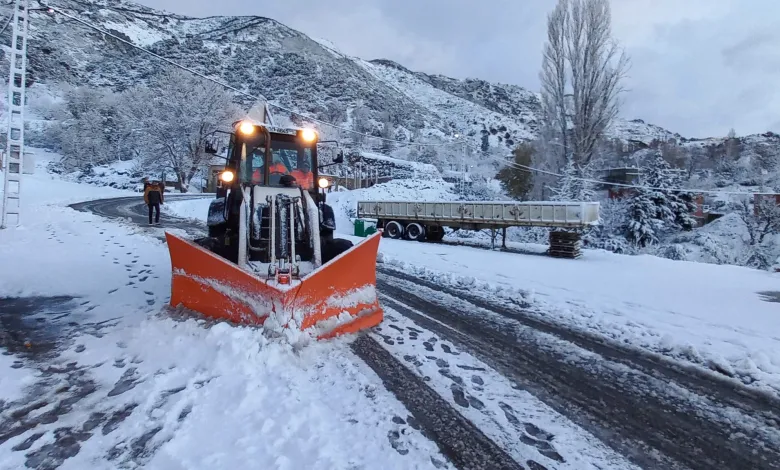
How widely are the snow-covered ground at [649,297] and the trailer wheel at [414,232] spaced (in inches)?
157

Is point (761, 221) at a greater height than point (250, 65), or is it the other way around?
point (250, 65)

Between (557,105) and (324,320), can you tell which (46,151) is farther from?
(324,320)

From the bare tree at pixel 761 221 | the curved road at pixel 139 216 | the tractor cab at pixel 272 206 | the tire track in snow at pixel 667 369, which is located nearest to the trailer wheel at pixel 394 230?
the curved road at pixel 139 216

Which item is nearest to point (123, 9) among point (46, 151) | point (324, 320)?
point (46, 151)

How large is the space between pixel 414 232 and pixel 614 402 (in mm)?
14005

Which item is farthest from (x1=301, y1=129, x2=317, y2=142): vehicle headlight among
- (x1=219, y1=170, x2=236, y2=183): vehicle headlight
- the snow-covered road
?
the snow-covered road

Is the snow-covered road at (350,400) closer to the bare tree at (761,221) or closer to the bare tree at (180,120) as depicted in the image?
the bare tree at (761,221)

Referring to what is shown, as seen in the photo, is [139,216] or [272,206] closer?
[272,206]

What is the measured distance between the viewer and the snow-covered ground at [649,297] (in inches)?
181

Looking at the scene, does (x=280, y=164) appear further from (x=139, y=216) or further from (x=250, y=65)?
(x=250, y=65)

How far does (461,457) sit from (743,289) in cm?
858

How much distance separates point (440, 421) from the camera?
2902 mm

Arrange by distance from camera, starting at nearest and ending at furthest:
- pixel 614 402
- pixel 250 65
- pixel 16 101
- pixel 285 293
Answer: pixel 614 402, pixel 285 293, pixel 16 101, pixel 250 65

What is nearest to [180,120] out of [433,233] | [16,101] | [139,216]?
[139,216]
